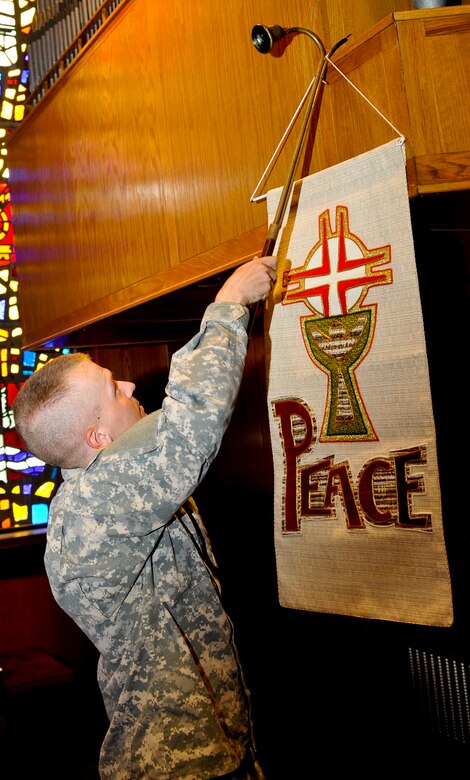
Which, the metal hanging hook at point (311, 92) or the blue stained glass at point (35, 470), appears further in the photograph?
the blue stained glass at point (35, 470)

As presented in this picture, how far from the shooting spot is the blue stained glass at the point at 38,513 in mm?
6320

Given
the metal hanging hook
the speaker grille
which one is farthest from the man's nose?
the speaker grille

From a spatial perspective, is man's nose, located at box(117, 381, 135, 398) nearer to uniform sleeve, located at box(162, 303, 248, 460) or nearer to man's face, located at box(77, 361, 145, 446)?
man's face, located at box(77, 361, 145, 446)

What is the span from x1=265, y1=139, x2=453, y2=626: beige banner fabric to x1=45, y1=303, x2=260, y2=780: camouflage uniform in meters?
0.42

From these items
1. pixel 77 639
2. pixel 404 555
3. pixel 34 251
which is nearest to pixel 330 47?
Result: pixel 404 555

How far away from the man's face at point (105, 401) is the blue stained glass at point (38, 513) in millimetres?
3903

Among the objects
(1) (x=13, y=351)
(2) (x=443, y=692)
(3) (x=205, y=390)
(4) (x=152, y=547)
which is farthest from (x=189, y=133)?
(1) (x=13, y=351)

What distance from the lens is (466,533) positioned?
3.67 metres

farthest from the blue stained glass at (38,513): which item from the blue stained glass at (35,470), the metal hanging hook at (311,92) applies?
the metal hanging hook at (311,92)

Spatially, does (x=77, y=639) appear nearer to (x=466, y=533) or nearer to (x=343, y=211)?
(x=466, y=533)

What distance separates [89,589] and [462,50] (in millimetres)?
2143

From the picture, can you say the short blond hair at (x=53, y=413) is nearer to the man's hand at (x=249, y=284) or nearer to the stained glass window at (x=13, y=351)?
the man's hand at (x=249, y=284)

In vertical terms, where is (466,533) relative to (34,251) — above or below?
below

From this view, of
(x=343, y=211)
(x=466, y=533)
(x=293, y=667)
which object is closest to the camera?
(x=343, y=211)
